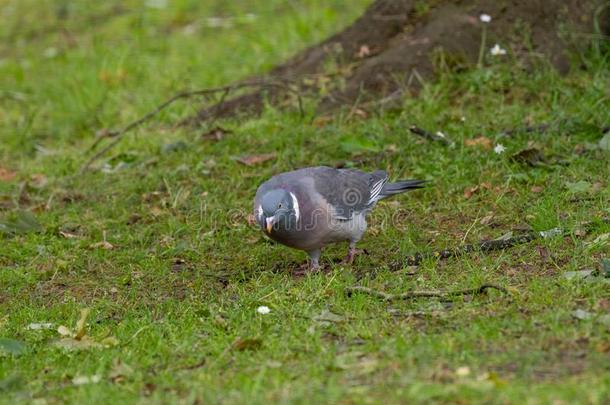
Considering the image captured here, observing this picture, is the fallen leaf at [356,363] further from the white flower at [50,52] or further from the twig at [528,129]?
the white flower at [50,52]

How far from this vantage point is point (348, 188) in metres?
5.93

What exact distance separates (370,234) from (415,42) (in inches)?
91.0

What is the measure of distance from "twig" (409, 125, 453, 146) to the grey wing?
3.17 feet

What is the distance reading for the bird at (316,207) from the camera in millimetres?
5449

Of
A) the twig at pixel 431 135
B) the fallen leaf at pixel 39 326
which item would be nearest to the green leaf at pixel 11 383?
the fallen leaf at pixel 39 326

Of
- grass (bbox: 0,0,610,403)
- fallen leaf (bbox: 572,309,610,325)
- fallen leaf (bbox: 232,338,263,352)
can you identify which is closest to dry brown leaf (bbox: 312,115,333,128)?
grass (bbox: 0,0,610,403)

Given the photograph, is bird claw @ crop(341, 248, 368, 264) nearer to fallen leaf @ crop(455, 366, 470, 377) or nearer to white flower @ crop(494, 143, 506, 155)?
white flower @ crop(494, 143, 506, 155)

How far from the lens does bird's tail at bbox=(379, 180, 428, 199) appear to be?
621 cm

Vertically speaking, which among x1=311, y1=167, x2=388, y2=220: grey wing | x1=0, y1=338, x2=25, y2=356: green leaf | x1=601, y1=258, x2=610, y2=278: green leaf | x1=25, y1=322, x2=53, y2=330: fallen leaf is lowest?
x1=25, y1=322, x2=53, y2=330: fallen leaf

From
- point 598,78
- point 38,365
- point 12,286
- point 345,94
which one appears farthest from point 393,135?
point 38,365

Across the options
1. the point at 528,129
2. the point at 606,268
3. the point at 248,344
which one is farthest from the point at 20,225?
the point at 606,268

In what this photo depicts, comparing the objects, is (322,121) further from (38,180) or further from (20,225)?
(20,225)

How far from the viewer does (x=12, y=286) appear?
588cm

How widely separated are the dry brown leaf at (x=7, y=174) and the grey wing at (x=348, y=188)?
3.01m
